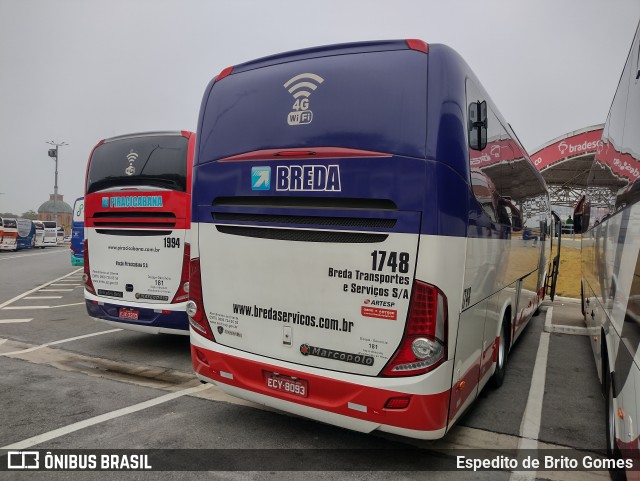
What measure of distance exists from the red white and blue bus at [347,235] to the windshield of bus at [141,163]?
2.35 m

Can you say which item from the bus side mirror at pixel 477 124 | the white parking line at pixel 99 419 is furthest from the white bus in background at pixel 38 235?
the bus side mirror at pixel 477 124

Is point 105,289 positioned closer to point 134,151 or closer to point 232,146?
point 134,151

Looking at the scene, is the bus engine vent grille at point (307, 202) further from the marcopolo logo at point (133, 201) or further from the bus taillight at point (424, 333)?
the marcopolo logo at point (133, 201)

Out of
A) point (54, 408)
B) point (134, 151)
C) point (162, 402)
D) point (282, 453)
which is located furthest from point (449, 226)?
point (134, 151)

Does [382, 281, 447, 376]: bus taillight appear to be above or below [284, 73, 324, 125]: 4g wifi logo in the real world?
below

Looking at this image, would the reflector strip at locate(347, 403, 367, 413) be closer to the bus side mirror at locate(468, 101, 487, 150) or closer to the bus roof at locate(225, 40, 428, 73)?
the bus side mirror at locate(468, 101, 487, 150)

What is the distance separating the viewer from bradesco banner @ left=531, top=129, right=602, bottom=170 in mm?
26781

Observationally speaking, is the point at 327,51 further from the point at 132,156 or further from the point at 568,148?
the point at 568,148

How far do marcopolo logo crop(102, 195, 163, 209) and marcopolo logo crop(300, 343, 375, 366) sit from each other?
3.91 m

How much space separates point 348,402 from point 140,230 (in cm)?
465

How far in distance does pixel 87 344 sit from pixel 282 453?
5188 mm

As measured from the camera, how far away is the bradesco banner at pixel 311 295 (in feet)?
11.5

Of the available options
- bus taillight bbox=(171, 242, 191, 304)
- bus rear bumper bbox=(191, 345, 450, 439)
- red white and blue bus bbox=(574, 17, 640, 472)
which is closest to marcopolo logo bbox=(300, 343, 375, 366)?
bus rear bumper bbox=(191, 345, 450, 439)

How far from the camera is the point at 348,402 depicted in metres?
3.59
